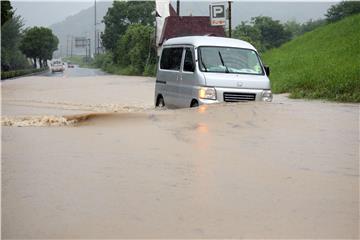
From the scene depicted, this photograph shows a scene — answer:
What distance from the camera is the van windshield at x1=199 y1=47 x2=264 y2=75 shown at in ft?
36.5

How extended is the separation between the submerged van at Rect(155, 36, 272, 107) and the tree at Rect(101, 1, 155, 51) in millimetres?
69579

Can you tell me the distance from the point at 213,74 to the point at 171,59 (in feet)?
6.30

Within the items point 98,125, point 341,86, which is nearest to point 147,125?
point 98,125

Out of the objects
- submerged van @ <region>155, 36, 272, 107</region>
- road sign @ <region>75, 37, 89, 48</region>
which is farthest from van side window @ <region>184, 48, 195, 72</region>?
road sign @ <region>75, 37, 89, 48</region>

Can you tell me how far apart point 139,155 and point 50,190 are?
183 cm

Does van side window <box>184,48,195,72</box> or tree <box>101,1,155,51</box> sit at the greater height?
tree <box>101,1,155,51</box>

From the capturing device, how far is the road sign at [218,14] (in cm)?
2842

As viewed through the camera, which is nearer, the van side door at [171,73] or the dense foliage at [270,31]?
the van side door at [171,73]

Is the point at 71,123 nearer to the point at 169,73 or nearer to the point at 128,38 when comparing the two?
the point at 169,73

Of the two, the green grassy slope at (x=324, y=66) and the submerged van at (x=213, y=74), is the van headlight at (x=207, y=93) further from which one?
the green grassy slope at (x=324, y=66)

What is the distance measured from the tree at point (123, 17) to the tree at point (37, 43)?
11792 millimetres

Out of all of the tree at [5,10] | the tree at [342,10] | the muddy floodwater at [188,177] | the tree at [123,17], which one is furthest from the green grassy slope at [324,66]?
the tree at [123,17]

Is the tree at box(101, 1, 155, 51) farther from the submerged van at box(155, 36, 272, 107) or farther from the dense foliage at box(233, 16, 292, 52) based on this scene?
the submerged van at box(155, 36, 272, 107)

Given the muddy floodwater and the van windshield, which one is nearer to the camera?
the muddy floodwater
